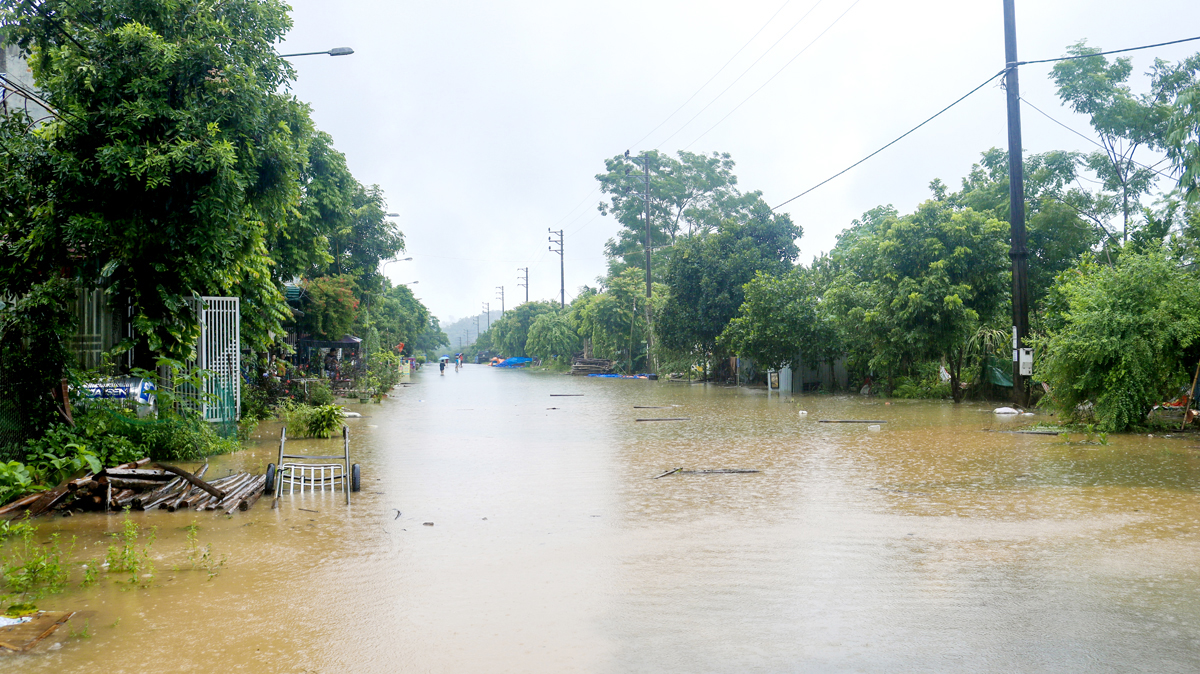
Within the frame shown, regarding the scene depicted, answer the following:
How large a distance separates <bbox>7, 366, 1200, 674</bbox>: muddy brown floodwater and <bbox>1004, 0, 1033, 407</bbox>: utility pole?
22.8 ft

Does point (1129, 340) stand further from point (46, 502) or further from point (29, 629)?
point (46, 502)

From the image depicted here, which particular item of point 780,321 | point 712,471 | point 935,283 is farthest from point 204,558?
point 780,321

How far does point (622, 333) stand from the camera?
53281mm

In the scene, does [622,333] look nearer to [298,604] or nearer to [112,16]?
[112,16]

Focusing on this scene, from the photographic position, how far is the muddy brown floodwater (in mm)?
4508

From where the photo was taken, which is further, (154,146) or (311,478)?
(154,146)

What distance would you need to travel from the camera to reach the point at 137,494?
8.66m

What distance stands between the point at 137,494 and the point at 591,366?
50.4 metres

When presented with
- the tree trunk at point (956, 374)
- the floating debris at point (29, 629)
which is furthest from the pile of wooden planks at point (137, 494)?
the tree trunk at point (956, 374)

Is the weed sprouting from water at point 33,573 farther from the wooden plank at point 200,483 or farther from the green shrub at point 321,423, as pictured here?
the green shrub at point 321,423

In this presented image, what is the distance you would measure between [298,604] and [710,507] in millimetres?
4614

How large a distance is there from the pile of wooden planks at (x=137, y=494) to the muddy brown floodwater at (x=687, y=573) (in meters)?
0.25

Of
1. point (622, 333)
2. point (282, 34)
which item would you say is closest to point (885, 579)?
point (282, 34)

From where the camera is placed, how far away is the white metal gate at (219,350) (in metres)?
13.1
